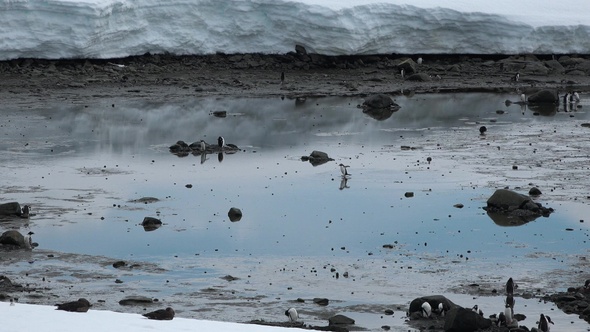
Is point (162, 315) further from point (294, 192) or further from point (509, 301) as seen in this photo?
point (294, 192)

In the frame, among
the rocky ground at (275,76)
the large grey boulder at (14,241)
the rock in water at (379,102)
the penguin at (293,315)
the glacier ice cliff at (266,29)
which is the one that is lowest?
the penguin at (293,315)

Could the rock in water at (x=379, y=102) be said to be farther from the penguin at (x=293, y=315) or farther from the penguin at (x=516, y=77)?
the penguin at (x=293, y=315)

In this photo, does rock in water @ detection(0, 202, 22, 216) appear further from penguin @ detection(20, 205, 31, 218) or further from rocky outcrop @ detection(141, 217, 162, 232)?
rocky outcrop @ detection(141, 217, 162, 232)

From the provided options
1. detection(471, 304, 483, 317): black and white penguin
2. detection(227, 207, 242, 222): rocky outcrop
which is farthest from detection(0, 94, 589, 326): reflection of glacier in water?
detection(471, 304, 483, 317): black and white penguin

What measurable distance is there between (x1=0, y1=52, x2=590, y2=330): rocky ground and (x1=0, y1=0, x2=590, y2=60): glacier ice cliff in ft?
1.00

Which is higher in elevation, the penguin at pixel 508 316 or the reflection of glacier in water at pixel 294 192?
the reflection of glacier in water at pixel 294 192

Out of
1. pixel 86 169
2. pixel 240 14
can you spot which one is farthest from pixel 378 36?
pixel 86 169

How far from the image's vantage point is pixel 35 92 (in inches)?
908

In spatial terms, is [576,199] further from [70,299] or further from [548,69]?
[548,69]

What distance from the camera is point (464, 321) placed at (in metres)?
9.35

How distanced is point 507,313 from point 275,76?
16396 millimetres

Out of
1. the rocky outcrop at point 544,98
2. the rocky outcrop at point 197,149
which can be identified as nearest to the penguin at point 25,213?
the rocky outcrop at point 197,149

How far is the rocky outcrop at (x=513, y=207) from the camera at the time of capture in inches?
547

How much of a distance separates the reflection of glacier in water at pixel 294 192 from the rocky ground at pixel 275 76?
140 cm
